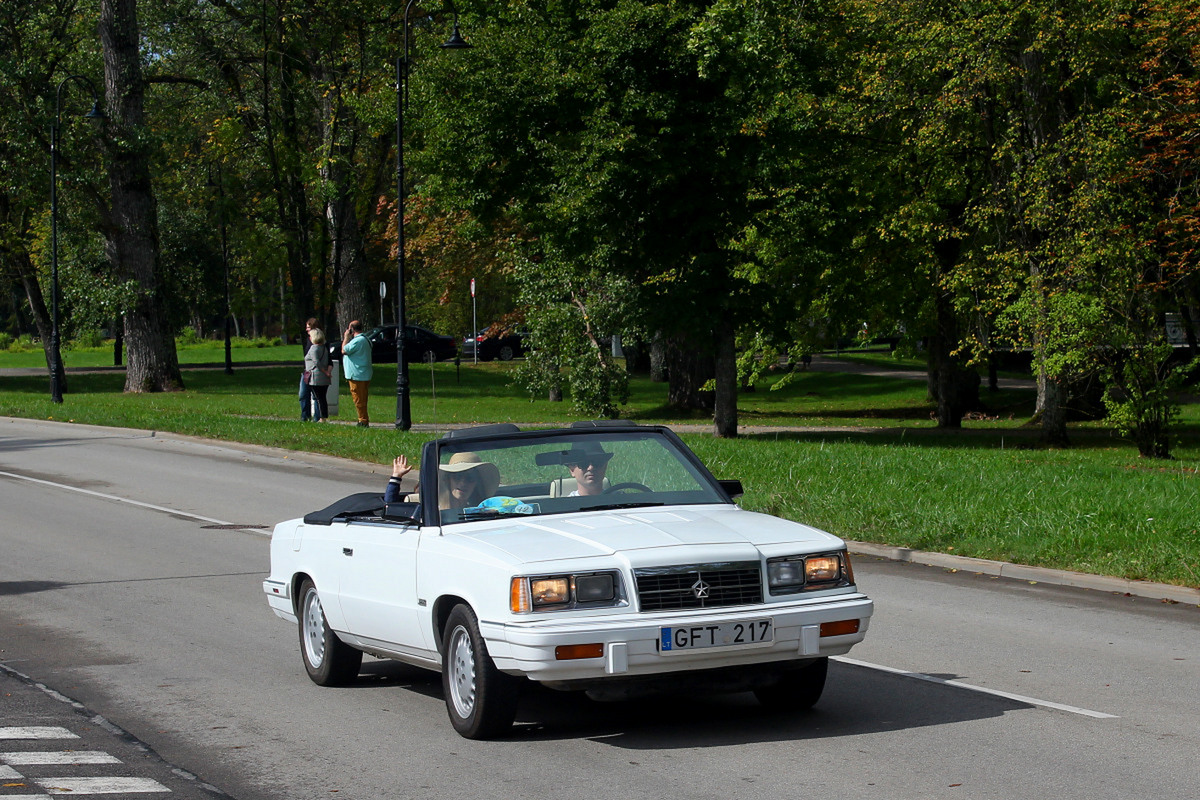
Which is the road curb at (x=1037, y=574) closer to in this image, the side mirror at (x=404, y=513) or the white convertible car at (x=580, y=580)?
the white convertible car at (x=580, y=580)

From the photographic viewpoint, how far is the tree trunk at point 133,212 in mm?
39406

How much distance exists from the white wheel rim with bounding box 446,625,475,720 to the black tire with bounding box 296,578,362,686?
55.9 inches

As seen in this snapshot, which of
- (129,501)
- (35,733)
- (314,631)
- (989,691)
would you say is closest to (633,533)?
(989,691)

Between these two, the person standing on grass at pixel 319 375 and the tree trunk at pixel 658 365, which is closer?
the person standing on grass at pixel 319 375

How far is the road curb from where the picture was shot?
10797 millimetres

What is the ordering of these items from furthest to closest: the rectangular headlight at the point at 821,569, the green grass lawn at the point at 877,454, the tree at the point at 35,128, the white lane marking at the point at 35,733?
the tree at the point at 35,128 < the green grass lawn at the point at 877,454 < the white lane marking at the point at 35,733 < the rectangular headlight at the point at 821,569

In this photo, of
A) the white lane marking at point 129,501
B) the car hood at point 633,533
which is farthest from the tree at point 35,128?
the car hood at point 633,533

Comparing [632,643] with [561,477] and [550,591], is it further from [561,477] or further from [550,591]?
[561,477]

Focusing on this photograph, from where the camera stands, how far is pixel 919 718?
6.89 m

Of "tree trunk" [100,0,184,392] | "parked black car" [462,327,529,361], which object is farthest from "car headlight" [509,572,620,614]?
"parked black car" [462,327,529,361]

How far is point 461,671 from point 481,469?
45.9 inches

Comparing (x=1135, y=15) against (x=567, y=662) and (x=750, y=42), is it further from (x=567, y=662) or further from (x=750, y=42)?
(x=567, y=662)

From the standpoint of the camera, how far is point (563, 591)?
612 centimetres

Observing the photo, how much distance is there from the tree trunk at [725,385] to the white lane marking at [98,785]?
21.0m
